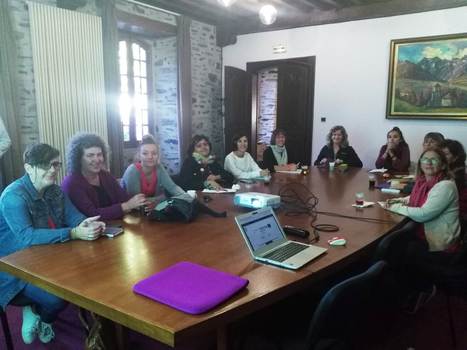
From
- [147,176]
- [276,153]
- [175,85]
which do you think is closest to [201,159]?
[147,176]

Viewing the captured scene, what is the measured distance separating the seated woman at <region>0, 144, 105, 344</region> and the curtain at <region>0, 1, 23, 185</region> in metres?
2.24

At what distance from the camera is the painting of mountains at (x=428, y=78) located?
16.0ft

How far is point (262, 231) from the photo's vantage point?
67.6 inches

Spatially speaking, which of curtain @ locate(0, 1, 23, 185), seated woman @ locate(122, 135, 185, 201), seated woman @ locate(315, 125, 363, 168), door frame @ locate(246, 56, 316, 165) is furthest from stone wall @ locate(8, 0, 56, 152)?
seated woman @ locate(315, 125, 363, 168)

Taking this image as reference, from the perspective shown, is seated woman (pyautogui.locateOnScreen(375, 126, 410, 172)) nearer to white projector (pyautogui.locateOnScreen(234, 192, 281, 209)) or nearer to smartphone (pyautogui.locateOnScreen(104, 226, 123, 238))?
white projector (pyautogui.locateOnScreen(234, 192, 281, 209))

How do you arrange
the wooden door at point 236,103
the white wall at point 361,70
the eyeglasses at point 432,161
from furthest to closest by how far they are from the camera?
the wooden door at point 236,103 < the white wall at point 361,70 < the eyeglasses at point 432,161

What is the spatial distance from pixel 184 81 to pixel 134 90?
755mm

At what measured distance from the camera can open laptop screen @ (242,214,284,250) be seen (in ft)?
5.39

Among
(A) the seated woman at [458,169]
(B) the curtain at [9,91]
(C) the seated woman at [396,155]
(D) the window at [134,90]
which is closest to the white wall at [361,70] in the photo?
(C) the seated woman at [396,155]

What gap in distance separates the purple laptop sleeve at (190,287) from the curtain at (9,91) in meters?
3.19

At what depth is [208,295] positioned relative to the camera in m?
1.24

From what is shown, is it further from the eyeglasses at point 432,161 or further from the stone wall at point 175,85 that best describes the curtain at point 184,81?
the eyeglasses at point 432,161

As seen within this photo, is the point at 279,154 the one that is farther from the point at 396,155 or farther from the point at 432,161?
the point at 432,161

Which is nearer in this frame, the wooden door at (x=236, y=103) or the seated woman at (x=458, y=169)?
the seated woman at (x=458, y=169)
